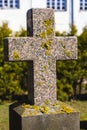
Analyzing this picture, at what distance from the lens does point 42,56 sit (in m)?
5.30

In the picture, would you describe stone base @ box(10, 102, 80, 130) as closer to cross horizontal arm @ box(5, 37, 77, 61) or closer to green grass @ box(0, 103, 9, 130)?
cross horizontal arm @ box(5, 37, 77, 61)

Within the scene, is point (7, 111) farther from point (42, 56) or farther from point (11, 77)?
point (42, 56)

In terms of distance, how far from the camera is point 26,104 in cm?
536

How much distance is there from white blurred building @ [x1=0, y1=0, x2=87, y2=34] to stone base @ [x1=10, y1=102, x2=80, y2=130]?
52.7ft

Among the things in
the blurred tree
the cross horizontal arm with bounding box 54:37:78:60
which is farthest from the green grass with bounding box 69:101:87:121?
the cross horizontal arm with bounding box 54:37:78:60

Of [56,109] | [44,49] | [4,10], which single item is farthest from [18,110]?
A: [4,10]

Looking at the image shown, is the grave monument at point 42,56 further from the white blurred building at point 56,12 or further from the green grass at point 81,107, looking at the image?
the white blurred building at point 56,12

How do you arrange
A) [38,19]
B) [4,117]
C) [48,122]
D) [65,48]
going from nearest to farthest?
1. [48,122]
2. [38,19]
3. [65,48]
4. [4,117]

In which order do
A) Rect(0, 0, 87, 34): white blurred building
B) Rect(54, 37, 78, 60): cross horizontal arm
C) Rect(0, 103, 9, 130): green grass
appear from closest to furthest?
Rect(54, 37, 78, 60): cross horizontal arm < Rect(0, 103, 9, 130): green grass < Rect(0, 0, 87, 34): white blurred building

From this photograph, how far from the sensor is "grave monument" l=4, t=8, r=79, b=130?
515 centimetres

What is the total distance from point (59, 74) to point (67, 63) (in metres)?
→ 0.41

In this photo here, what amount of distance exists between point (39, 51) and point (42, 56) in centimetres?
7

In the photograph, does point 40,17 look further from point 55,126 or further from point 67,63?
point 67,63

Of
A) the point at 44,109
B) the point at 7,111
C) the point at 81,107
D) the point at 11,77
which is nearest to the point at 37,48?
the point at 44,109
